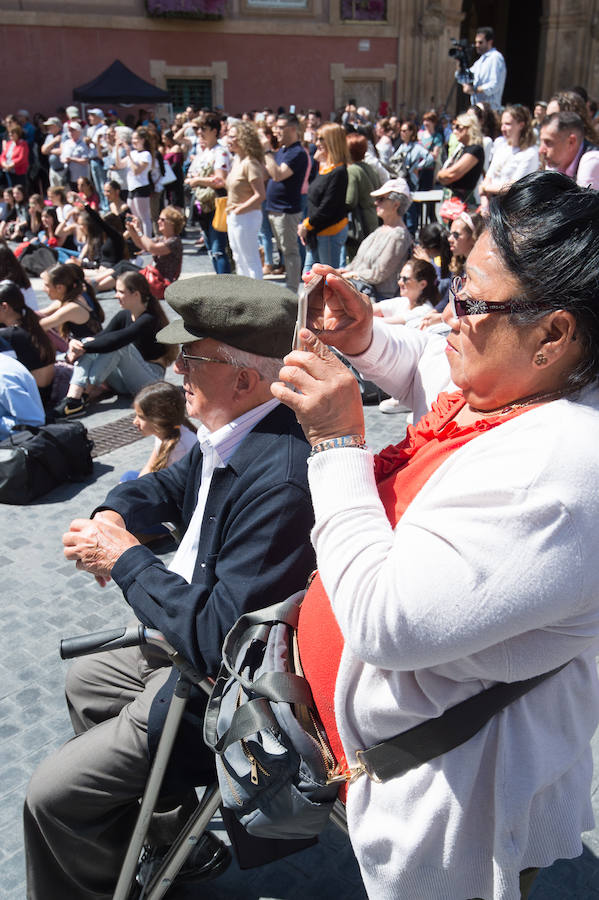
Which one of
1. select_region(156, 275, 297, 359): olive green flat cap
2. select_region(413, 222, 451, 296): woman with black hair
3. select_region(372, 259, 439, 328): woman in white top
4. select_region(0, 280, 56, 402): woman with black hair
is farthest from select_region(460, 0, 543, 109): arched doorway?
select_region(156, 275, 297, 359): olive green flat cap

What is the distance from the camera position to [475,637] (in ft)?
3.85

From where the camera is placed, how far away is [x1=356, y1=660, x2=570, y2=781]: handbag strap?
4.33ft

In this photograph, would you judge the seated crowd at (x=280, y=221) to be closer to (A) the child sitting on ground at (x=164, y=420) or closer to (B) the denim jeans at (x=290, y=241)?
(B) the denim jeans at (x=290, y=241)

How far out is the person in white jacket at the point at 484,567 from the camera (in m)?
1.17

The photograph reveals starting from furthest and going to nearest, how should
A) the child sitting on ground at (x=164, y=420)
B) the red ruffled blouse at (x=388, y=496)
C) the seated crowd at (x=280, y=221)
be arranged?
1. the seated crowd at (x=280, y=221)
2. the child sitting on ground at (x=164, y=420)
3. the red ruffled blouse at (x=388, y=496)

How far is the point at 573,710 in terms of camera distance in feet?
4.55

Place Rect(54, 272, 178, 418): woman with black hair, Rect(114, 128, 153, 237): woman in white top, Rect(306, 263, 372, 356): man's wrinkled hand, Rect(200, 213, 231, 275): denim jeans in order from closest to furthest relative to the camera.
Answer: Rect(306, 263, 372, 356): man's wrinkled hand
Rect(54, 272, 178, 418): woman with black hair
Rect(200, 213, 231, 275): denim jeans
Rect(114, 128, 153, 237): woman in white top

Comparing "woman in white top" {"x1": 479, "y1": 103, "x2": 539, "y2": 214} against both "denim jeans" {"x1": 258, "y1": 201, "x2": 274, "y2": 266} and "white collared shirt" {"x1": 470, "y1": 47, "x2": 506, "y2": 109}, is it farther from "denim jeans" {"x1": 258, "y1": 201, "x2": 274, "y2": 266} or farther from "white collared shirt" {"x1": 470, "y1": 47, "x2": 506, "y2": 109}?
"white collared shirt" {"x1": 470, "y1": 47, "x2": 506, "y2": 109}

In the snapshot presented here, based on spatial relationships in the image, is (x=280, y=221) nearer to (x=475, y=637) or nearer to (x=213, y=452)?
(x=213, y=452)

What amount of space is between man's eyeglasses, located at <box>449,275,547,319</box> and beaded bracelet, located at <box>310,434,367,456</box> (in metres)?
0.28

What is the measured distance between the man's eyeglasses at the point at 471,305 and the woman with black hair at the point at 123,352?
563 cm

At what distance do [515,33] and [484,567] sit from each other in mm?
35912

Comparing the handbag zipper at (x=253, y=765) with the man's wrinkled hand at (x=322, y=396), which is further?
the handbag zipper at (x=253, y=765)

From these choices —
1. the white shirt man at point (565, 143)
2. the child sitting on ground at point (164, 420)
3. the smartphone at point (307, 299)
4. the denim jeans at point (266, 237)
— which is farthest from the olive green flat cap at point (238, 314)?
the denim jeans at point (266, 237)
